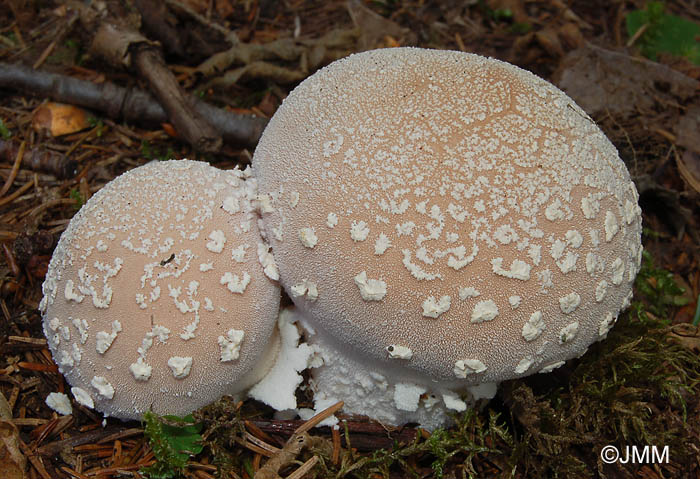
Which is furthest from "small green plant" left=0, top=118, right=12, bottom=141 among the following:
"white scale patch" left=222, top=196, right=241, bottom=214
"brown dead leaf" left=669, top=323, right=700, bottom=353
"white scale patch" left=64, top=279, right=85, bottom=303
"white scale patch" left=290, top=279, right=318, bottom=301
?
"brown dead leaf" left=669, top=323, right=700, bottom=353

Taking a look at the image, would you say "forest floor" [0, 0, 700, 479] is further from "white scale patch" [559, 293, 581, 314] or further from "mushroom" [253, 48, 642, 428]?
"white scale patch" [559, 293, 581, 314]

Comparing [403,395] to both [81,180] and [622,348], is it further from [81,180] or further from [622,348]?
[81,180]

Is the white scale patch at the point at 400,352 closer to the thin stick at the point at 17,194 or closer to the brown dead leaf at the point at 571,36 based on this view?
the thin stick at the point at 17,194

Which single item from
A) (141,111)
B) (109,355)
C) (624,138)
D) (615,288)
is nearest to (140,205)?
(109,355)

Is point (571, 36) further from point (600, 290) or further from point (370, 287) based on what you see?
point (370, 287)

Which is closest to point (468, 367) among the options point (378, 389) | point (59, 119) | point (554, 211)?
point (378, 389)

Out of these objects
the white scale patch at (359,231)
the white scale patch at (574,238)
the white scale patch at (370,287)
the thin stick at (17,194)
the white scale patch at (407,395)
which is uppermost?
the white scale patch at (359,231)

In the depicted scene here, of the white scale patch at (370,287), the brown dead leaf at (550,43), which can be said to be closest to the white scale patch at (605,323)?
the white scale patch at (370,287)
